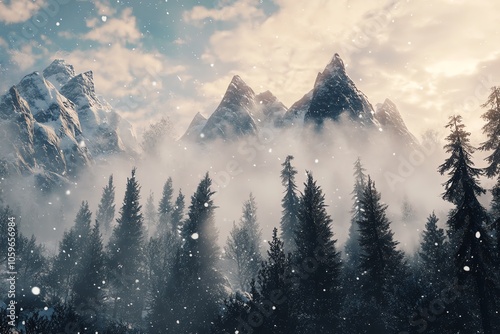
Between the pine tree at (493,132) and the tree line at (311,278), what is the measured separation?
2.5 inches

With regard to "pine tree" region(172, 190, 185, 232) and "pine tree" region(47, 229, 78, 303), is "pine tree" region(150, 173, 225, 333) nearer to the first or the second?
"pine tree" region(47, 229, 78, 303)

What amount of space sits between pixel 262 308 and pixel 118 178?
17892 cm

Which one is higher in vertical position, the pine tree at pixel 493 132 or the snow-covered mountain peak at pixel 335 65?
the snow-covered mountain peak at pixel 335 65

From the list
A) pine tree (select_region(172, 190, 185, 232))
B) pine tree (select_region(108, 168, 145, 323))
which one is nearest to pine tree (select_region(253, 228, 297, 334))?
pine tree (select_region(108, 168, 145, 323))

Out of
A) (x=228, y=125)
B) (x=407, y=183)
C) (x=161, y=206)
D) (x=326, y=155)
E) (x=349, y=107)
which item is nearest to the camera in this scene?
(x=161, y=206)

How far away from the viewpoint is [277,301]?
60.9 feet

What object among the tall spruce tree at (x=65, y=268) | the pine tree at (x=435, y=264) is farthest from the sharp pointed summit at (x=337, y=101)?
the tall spruce tree at (x=65, y=268)

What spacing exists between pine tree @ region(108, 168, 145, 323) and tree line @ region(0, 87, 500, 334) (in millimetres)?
136

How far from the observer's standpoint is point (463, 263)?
64.3ft

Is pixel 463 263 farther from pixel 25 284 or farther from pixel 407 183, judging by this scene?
pixel 407 183

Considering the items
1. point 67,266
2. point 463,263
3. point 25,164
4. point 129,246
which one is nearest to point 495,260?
point 463,263

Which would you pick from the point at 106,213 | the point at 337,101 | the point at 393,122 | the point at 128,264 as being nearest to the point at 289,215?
the point at 128,264

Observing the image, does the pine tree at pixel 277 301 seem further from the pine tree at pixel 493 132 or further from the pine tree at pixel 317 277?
the pine tree at pixel 493 132

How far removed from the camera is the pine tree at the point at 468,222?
19.2 meters
